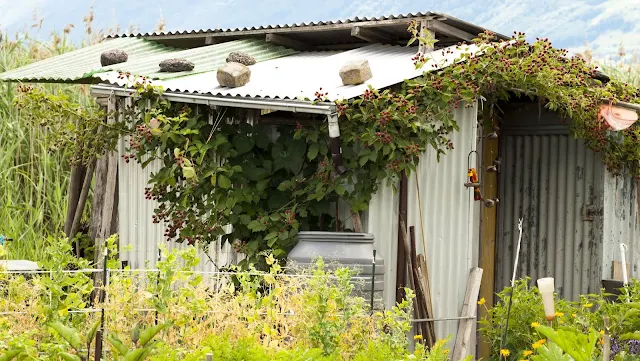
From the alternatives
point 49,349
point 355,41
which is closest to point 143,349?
point 49,349

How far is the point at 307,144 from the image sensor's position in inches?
323

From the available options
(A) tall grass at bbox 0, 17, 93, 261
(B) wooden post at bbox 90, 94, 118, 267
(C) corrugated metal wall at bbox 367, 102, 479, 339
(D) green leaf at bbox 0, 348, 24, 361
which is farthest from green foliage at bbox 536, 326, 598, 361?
(A) tall grass at bbox 0, 17, 93, 261

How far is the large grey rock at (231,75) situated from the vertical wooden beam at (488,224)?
241 cm

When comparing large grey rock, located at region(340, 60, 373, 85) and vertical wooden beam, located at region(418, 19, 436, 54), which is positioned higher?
vertical wooden beam, located at region(418, 19, 436, 54)

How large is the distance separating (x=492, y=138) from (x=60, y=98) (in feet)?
12.2

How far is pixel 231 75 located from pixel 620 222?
3.95 m

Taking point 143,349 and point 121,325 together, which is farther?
point 121,325

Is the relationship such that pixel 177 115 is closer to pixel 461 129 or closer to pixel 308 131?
pixel 308 131

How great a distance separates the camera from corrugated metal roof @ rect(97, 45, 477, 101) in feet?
26.2

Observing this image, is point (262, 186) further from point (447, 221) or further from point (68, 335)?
point (68, 335)

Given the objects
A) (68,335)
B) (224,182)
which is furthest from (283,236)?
(68,335)

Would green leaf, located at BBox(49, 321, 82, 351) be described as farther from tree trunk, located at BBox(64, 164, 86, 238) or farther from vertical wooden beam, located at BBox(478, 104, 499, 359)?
tree trunk, located at BBox(64, 164, 86, 238)

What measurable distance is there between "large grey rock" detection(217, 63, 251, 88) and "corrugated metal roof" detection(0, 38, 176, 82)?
179cm

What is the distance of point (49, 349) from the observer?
212 inches
